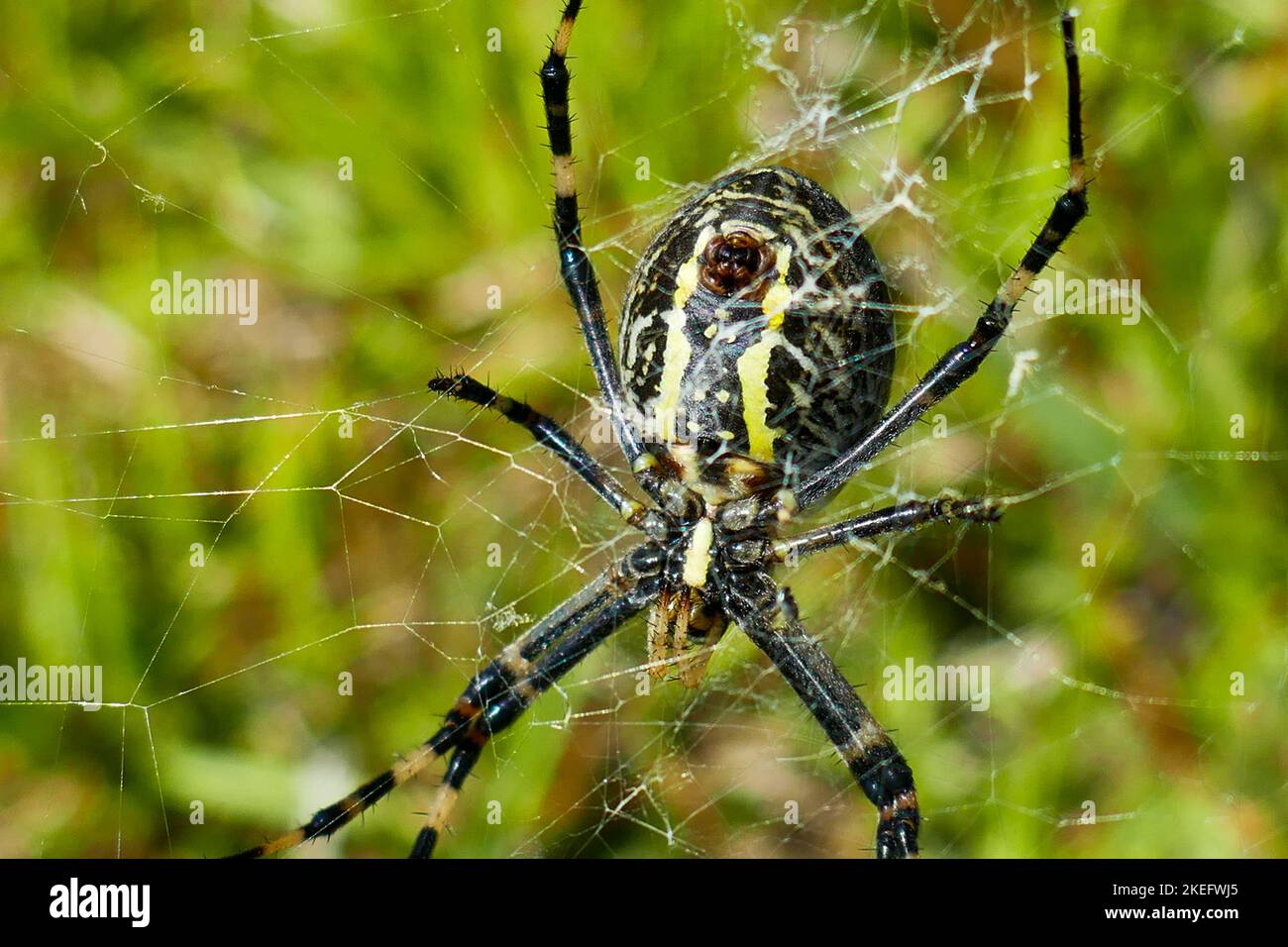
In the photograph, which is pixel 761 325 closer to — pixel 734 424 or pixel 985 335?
pixel 734 424

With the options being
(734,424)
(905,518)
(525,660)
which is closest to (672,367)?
(734,424)

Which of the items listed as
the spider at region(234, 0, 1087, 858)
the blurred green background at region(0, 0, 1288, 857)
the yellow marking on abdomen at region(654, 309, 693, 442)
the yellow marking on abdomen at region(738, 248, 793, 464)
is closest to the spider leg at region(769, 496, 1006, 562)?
the spider at region(234, 0, 1087, 858)

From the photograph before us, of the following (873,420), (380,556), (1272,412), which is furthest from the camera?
(380,556)

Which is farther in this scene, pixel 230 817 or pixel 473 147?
pixel 473 147

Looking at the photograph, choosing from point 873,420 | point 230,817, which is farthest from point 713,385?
point 230,817

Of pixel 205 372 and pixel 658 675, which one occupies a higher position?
pixel 205 372

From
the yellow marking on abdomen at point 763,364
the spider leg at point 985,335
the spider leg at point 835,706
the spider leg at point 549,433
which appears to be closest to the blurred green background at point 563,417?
the spider leg at point 835,706

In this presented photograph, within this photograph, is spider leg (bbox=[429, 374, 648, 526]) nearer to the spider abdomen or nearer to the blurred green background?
the spider abdomen
